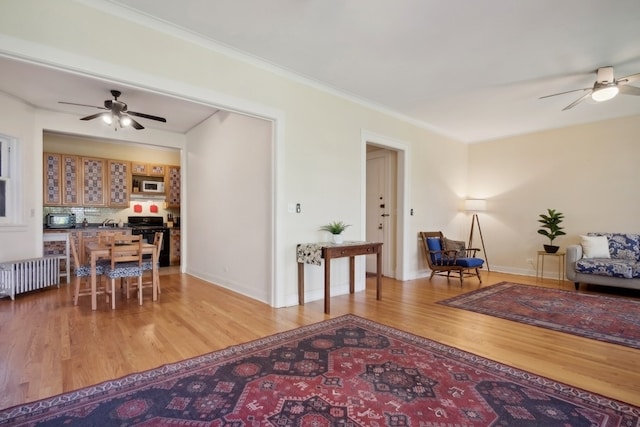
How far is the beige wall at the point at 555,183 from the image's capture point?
5.22 meters

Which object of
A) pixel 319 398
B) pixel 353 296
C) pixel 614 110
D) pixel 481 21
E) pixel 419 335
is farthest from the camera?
pixel 614 110

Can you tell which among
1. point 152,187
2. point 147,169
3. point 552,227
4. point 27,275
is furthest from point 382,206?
point 27,275

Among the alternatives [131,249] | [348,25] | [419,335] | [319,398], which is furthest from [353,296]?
[348,25]

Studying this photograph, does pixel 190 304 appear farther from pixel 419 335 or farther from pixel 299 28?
pixel 299 28

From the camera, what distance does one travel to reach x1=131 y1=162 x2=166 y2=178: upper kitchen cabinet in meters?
6.78

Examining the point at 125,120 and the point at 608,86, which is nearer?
the point at 608,86

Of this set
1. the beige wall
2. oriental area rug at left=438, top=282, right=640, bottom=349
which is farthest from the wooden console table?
the beige wall

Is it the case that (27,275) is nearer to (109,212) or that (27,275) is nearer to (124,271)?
(124,271)

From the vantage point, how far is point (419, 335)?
9.61 ft

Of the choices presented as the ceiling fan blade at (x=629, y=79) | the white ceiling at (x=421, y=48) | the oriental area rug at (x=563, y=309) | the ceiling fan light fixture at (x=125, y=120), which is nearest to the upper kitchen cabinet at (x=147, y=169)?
the white ceiling at (x=421, y=48)

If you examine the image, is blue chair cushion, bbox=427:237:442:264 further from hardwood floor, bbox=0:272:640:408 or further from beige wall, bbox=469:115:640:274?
beige wall, bbox=469:115:640:274

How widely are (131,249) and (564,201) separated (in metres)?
7.13

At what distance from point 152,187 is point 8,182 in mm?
2569

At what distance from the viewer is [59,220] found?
5883 mm
